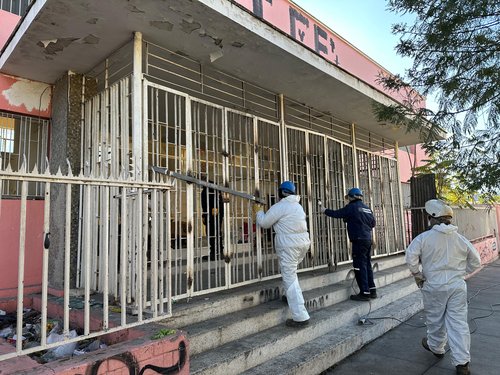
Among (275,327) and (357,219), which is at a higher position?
(357,219)

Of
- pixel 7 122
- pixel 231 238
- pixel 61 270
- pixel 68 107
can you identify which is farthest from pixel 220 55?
pixel 61 270

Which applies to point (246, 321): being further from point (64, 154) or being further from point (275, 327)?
point (64, 154)

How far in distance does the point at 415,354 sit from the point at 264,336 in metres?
1.96

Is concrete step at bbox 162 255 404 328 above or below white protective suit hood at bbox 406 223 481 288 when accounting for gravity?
below

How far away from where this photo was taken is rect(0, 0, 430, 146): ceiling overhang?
12.3 ft

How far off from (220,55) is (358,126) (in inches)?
192

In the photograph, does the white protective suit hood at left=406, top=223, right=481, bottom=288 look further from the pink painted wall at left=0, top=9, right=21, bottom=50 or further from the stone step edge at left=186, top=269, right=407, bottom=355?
the pink painted wall at left=0, top=9, right=21, bottom=50

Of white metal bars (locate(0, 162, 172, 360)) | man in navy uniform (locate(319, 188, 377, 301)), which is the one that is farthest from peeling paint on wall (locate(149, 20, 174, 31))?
man in navy uniform (locate(319, 188, 377, 301))

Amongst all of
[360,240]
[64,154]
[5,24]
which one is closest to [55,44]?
[64,154]

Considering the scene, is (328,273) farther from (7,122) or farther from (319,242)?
(7,122)

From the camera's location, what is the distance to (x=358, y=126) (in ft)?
28.5

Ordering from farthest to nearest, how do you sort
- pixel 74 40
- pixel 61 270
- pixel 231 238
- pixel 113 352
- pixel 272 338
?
1. pixel 231 238
2. pixel 61 270
3. pixel 74 40
4. pixel 272 338
5. pixel 113 352

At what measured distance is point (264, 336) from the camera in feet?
13.1

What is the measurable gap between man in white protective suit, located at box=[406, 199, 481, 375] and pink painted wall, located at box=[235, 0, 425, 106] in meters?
1.98
